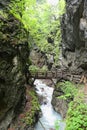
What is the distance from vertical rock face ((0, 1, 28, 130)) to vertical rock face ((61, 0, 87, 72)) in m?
6.61

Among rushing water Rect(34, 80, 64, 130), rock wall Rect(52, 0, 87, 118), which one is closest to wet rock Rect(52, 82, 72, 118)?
rock wall Rect(52, 0, 87, 118)

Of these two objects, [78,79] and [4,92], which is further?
[78,79]

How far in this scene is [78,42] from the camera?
21234mm

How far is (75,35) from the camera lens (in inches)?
822

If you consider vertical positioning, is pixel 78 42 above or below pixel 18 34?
below

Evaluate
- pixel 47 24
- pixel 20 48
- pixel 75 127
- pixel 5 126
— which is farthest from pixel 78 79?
pixel 47 24

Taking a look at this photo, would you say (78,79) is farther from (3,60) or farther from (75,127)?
(75,127)

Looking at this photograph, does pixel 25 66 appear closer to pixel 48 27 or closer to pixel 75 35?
pixel 75 35

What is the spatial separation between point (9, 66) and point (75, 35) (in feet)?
33.6

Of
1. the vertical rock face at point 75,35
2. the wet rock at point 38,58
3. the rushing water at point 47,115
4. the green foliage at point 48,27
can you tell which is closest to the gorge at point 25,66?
the vertical rock face at point 75,35

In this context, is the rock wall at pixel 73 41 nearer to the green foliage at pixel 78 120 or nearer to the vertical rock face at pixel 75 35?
the vertical rock face at pixel 75 35

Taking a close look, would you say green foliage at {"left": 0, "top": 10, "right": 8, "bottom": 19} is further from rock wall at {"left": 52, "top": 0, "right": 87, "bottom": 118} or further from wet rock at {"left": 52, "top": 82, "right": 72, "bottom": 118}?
wet rock at {"left": 52, "top": 82, "right": 72, "bottom": 118}

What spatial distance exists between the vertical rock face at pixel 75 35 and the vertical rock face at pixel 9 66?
661 cm

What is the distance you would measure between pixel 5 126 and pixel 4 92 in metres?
2.25
